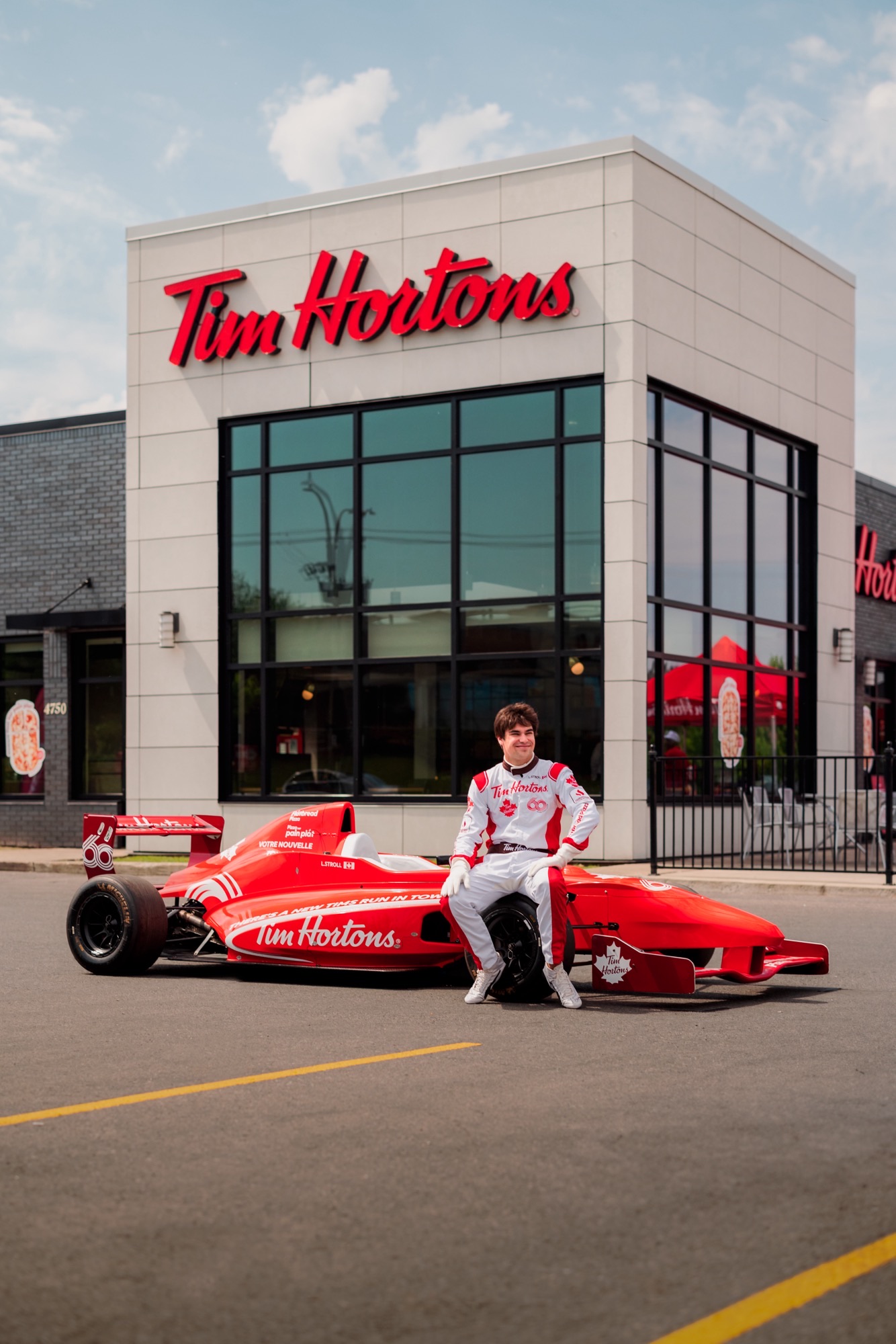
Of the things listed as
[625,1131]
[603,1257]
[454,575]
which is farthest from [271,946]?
[454,575]

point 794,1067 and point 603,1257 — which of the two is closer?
point 603,1257

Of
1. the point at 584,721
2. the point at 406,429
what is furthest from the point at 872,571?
the point at 406,429

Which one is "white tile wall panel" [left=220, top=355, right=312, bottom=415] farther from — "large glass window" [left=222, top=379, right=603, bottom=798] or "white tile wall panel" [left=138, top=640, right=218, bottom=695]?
"white tile wall panel" [left=138, top=640, right=218, bottom=695]

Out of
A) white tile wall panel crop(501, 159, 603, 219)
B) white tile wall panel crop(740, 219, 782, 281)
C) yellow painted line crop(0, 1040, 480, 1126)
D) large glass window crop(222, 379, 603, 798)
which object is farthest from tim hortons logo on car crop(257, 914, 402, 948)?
white tile wall panel crop(740, 219, 782, 281)

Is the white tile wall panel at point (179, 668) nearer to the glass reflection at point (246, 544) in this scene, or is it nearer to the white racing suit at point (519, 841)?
the glass reflection at point (246, 544)

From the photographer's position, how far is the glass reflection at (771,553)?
83.3 ft

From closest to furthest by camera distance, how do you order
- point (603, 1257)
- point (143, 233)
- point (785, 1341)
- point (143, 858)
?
point (785, 1341)
point (603, 1257)
point (143, 858)
point (143, 233)

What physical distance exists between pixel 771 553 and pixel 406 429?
642cm

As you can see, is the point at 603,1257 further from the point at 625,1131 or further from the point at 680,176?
the point at 680,176

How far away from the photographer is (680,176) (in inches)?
901

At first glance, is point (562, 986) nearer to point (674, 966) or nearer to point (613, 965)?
point (613, 965)

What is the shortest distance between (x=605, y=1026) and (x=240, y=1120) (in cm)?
300

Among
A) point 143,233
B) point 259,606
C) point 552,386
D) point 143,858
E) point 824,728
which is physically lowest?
point 143,858

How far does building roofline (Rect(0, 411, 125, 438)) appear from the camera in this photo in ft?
87.9
